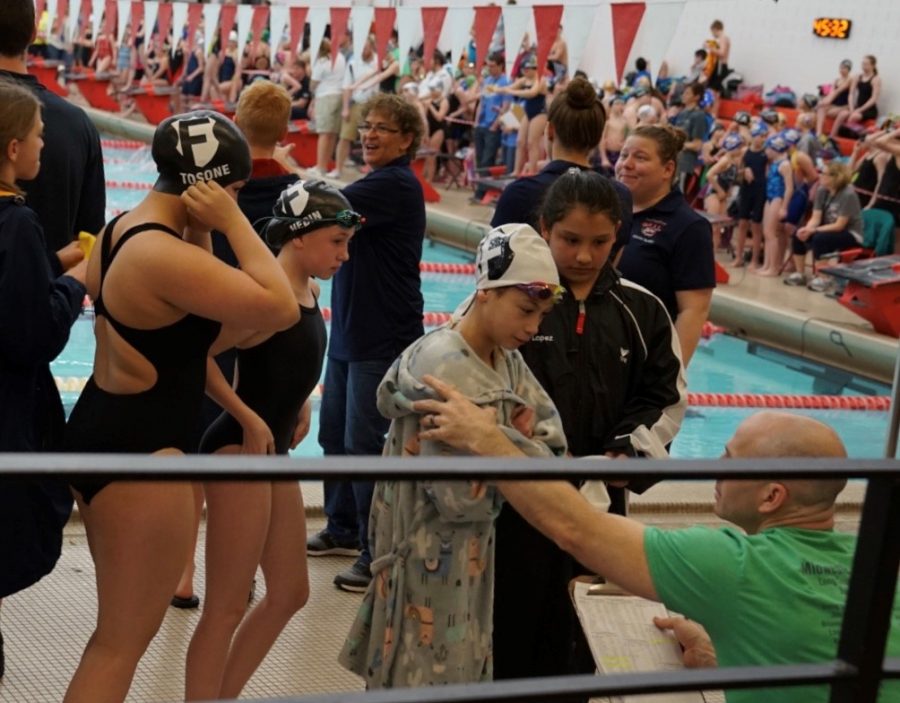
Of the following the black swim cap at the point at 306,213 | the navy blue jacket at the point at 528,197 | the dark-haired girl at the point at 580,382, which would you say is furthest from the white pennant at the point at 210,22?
the dark-haired girl at the point at 580,382

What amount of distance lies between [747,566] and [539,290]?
30.1 inches

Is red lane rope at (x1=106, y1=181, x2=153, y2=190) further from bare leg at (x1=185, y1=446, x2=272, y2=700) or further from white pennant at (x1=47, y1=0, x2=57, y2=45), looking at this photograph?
bare leg at (x1=185, y1=446, x2=272, y2=700)

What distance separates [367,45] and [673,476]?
16.5m

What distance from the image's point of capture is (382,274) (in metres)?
4.24

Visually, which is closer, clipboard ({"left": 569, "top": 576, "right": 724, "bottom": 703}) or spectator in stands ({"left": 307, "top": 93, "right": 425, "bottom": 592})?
clipboard ({"left": 569, "top": 576, "right": 724, "bottom": 703})

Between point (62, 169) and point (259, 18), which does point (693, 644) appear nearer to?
point (62, 169)

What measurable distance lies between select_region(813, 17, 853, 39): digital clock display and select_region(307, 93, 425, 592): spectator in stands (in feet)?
46.7

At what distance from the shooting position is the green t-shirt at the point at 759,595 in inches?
79.7

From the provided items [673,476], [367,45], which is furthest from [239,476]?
[367,45]

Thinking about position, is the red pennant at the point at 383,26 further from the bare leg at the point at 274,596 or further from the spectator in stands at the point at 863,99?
the bare leg at the point at 274,596

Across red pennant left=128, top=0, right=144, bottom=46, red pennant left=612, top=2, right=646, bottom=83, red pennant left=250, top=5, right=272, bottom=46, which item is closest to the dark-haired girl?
red pennant left=612, top=2, right=646, bottom=83

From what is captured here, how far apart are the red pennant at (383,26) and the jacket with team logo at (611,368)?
13.6 metres

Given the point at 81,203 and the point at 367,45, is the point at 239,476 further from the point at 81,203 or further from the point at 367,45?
the point at 367,45

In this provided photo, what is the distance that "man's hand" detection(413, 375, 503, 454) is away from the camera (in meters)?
2.28
